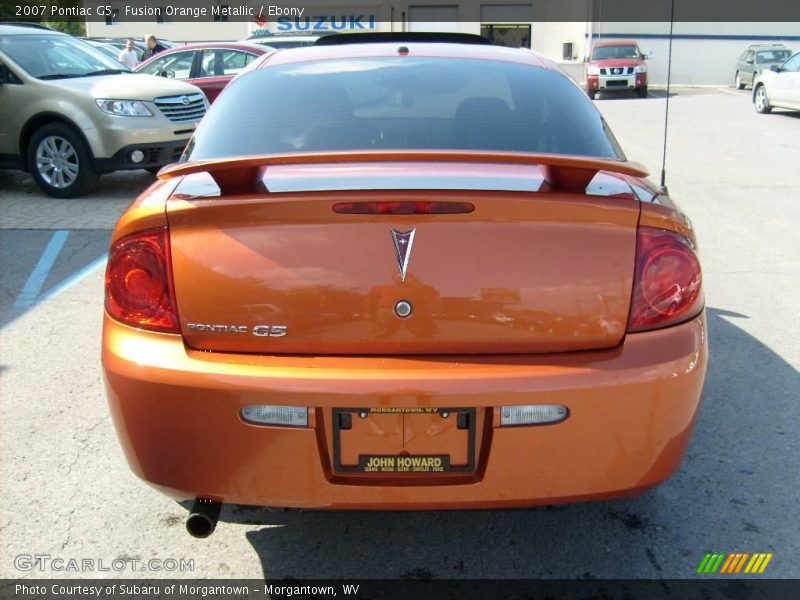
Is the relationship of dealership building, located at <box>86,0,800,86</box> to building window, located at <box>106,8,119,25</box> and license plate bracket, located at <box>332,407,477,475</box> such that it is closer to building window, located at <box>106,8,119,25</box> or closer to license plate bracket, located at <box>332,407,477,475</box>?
building window, located at <box>106,8,119,25</box>

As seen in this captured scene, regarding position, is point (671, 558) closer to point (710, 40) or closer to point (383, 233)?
point (383, 233)

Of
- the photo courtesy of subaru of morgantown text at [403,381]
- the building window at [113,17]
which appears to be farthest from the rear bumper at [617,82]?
the building window at [113,17]

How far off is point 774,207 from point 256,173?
751cm

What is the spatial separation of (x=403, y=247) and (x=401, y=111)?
44.4 inches

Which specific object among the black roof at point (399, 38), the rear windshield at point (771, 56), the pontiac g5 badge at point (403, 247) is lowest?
the rear windshield at point (771, 56)

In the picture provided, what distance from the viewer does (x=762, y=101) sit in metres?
19.3

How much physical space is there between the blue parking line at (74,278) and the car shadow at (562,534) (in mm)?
3241

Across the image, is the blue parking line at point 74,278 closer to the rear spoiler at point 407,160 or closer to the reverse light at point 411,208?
the rear spoiler at point 407,160

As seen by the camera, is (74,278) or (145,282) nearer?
(145,282)

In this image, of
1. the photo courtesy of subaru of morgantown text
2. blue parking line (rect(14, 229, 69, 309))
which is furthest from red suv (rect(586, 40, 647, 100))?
the photo courtesy of subaru of morgantown text

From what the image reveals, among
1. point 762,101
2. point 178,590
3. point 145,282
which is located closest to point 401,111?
point 145,282

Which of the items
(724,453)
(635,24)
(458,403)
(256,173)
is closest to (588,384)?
(458,403)

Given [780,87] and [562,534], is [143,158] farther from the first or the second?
[780,87]

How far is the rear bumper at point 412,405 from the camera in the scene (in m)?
2.20
